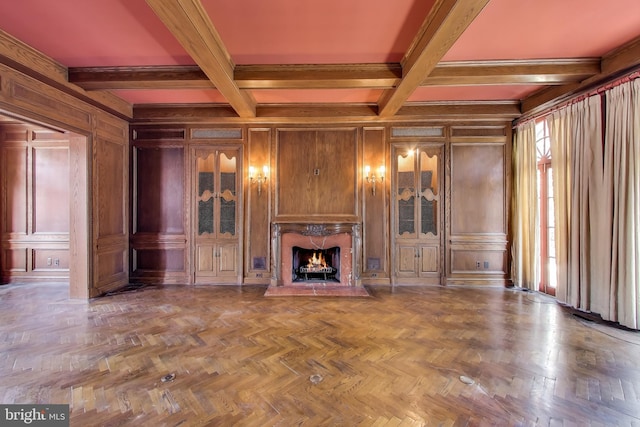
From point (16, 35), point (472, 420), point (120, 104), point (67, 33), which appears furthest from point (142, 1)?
point (472, 420)

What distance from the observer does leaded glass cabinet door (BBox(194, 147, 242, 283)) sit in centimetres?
Result: 525

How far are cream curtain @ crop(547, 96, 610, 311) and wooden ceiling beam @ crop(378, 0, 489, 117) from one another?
93.2 inches

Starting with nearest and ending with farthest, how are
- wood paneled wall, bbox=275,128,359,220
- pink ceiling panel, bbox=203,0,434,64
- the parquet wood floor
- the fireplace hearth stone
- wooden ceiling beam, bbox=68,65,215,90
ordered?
1. the parquet wood floor
2. pink ceiling panel, bbox=203,0,434,64
3. wooden ceiling beam, bbox=68,65,215,90
4. the fireplace hearth stone
5. wood paneled wall, bbox=275,128,359,220

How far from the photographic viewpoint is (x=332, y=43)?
310 centimetres

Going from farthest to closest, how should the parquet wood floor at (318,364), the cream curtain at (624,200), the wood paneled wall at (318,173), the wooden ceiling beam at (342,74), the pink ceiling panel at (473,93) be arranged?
the wood paneled wall at (318,173)
the pink ceiling panel at (473,93)
the wooden ceiling beam at (342,74)
the cream curtain at (624,200)
the parquet wood floor at (318,364)

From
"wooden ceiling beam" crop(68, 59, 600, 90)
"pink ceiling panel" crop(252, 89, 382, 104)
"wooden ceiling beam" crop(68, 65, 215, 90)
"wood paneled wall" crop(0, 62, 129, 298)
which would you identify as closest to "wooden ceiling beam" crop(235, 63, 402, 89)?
"wooden ceiling beam" crop(68, 59, 600, 90)

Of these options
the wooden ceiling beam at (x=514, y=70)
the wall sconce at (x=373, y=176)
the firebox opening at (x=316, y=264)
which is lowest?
the firebox opening at (x=316, y=264)

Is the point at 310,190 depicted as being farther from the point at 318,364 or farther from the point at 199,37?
the point at 318,364

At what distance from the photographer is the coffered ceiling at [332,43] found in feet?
8.31

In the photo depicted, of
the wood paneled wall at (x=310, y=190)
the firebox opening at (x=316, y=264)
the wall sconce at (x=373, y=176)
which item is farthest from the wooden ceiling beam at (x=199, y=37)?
the firebox opening at (x=316, y=264)

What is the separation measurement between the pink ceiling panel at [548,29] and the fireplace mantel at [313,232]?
2.98 meters

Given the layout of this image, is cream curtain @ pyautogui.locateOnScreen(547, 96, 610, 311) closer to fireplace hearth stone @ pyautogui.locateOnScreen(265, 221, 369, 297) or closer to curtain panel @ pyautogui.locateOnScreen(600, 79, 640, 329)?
curtain panel @ pyautogui.locateOnScreen(600, 79, 640, 329)

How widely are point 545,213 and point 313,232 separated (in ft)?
13.1

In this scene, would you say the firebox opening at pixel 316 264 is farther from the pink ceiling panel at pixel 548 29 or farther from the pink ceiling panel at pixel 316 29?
the pink ceiling panel at pixel 548 29
